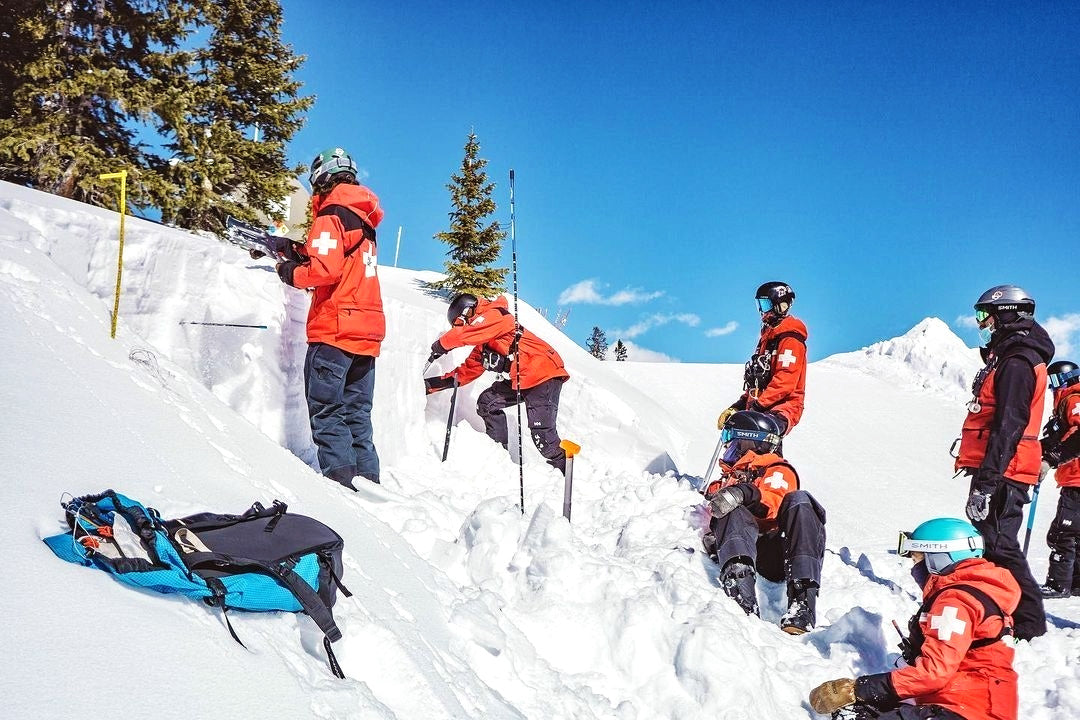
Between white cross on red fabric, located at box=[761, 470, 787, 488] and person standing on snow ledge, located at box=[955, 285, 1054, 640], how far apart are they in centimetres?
118

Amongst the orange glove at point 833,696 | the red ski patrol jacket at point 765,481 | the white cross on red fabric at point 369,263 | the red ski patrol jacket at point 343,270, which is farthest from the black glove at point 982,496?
the white cross on red fabric at point 369,263

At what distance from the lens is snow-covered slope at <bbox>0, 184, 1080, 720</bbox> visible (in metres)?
1.77

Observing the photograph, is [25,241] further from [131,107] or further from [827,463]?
[827,463]

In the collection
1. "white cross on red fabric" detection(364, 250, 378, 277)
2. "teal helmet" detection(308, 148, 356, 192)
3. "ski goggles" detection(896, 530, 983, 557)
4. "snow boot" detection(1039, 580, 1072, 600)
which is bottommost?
"snow boot" detection(1039, 580, 1072, 600)

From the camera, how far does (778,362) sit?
610cm

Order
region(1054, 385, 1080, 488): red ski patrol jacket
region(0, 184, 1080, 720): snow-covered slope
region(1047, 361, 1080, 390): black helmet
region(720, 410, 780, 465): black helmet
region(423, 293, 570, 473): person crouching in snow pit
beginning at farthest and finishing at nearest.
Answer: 1. region(423, 293, 570, 473): person crouching in snow pit
2. region(1047, 361, 1080, 390): black helmet
3. region(1054, 385, 1080, 488): red ski patrol jacket
4. region(720, 410, 780, 465): black helmet
5. region(0, 184, 1080, 720): snow-covered slope

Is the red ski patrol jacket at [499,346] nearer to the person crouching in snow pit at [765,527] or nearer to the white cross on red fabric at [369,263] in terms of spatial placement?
the white cross on red fabric at [369,263]

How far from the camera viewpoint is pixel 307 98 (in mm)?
15469

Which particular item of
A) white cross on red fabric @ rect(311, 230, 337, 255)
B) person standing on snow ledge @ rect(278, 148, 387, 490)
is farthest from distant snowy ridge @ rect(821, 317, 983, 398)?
white cross on red fabric @ rect(311, 230, 337, 255)

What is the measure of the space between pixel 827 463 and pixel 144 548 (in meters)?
10.2

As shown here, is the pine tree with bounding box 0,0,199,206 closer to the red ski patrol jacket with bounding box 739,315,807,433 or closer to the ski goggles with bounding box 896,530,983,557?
the red ski patrol jacket with bounding box 739,315,807,433

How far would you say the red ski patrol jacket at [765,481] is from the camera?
15.8 feet

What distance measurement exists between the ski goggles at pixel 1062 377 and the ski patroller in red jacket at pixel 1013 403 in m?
2.53

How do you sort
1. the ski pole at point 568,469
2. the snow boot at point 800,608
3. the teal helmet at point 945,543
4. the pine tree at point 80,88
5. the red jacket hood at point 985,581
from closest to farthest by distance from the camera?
the red jacket hood at point 985,581 → the teal helmet at point 945,543 → the snow boot at point 800,608 → the ski pole at point 568,469 → the pine tree at point 80,88
